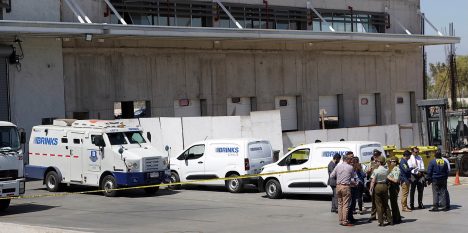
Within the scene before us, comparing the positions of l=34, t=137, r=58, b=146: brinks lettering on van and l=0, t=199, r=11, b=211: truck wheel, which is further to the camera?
l=34, t=137, r=58, b=146: brinks lettering on van

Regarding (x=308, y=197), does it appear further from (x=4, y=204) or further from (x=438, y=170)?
(x=4, y=204)

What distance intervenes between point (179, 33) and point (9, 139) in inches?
548

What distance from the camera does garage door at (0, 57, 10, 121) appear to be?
3081 cm

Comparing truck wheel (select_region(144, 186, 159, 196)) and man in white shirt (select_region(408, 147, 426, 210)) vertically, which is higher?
man in white shirt (select_region(408, 147, 426, 210))

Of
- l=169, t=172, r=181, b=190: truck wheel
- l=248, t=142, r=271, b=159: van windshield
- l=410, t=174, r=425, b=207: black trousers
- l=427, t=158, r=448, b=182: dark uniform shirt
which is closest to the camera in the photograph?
l=427, t=158, r=448, b=182: dark uniform shirt

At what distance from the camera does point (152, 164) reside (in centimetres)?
2425

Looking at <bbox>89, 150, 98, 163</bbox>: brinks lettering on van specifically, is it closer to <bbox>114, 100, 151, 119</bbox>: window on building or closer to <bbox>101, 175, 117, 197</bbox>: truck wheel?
<bbox>101, 175, 117, 197</bbox>: truck wheel

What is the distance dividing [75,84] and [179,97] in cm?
558

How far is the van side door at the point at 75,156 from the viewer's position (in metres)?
24.9

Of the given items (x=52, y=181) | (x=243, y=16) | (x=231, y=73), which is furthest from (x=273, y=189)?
(x=243, y=16)

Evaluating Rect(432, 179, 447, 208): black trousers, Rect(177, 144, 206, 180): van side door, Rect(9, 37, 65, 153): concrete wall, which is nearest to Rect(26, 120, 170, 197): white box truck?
Rect(177, 144, 206, 180): van side door

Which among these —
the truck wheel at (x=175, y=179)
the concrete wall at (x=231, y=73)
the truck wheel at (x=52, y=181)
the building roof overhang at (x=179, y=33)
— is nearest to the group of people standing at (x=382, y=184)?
the truck wheel at (x=175, y=179)

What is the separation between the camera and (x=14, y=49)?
31.2 meters

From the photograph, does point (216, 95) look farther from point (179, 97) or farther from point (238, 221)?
point (238, 221)
